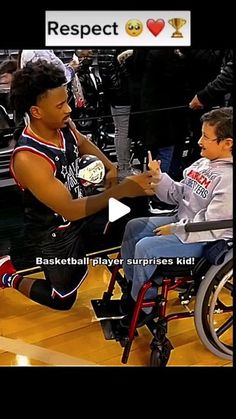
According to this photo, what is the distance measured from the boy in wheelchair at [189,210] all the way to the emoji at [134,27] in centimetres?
32

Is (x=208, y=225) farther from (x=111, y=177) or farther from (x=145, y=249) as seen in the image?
(x=111, y=177)

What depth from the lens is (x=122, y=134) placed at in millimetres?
2047

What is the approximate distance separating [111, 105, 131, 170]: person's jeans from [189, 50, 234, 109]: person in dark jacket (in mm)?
177

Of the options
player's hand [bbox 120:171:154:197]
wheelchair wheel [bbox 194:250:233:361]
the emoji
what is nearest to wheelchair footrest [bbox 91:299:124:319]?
wheelchair wheel [bbox 194:250:233:361]

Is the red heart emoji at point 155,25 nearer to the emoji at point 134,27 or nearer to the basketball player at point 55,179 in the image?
the emoji at point 134,27

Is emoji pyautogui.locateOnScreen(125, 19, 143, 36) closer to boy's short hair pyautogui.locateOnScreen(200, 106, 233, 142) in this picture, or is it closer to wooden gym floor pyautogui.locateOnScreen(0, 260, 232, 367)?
boy's short hair pyautogui.locateOnScreen(200, 106, 233, 142)

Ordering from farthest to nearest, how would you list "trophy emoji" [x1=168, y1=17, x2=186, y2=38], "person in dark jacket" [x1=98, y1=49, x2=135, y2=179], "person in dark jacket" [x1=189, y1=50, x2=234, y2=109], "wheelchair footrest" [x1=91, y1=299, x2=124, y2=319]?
"wheelchair footrest" [x1=91, y1=299, x2=124, y2=319] → "person in dark jacket" [x1=98, y1=49, x2=135, y2=179] → "person in dark jacket" [x1=189, y1=50, x2=234, y2=109] → "trophy emoji" [x1=168, y1=17, x2=186, y2=38]

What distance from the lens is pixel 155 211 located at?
2.09 meters

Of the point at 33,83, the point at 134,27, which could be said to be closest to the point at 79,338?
the point at 33,83

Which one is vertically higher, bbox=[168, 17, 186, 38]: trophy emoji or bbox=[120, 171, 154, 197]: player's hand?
bbox=[168, 17, 186, 38]: trophy emoji

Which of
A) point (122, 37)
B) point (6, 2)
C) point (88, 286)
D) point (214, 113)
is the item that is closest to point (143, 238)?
point (88, 286)

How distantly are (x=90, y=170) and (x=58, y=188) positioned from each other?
10 cm

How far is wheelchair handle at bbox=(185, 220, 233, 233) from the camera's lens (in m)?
1.96

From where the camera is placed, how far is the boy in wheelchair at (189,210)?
1.99 meters
